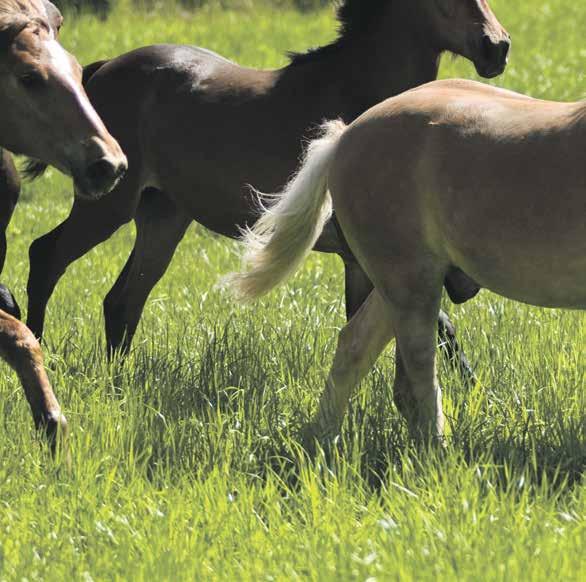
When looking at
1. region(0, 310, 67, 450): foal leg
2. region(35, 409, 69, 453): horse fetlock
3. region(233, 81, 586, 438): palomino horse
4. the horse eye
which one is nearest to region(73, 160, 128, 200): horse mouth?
the horse eye

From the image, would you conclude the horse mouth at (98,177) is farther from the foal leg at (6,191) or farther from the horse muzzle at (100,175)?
the foal leg at (6,191)

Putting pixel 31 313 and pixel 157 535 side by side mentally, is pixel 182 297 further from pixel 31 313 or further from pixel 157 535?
pixel 157 535

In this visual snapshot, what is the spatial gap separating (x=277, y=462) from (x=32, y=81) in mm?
1584

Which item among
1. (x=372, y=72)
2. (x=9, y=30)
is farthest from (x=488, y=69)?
(x=9, y=30)

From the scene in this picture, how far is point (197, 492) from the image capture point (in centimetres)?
409

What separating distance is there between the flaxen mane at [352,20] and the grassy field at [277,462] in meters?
1.28

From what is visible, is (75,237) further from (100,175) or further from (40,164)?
(100,175)

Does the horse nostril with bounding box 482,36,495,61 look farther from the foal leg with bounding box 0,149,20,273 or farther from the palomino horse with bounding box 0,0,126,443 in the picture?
the foal leg with bounding box 0,149,20,273

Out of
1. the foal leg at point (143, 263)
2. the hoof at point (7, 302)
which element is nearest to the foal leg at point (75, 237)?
the foal leg at point (143, 263)

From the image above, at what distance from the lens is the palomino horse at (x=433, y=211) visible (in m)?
4.31

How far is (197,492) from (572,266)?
1.39m

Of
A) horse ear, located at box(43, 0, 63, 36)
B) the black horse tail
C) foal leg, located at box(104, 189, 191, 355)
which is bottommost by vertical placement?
foal leg, located at box(104, 189, 191, 355)

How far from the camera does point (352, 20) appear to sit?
606cm

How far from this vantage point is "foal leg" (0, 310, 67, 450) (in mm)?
4387
